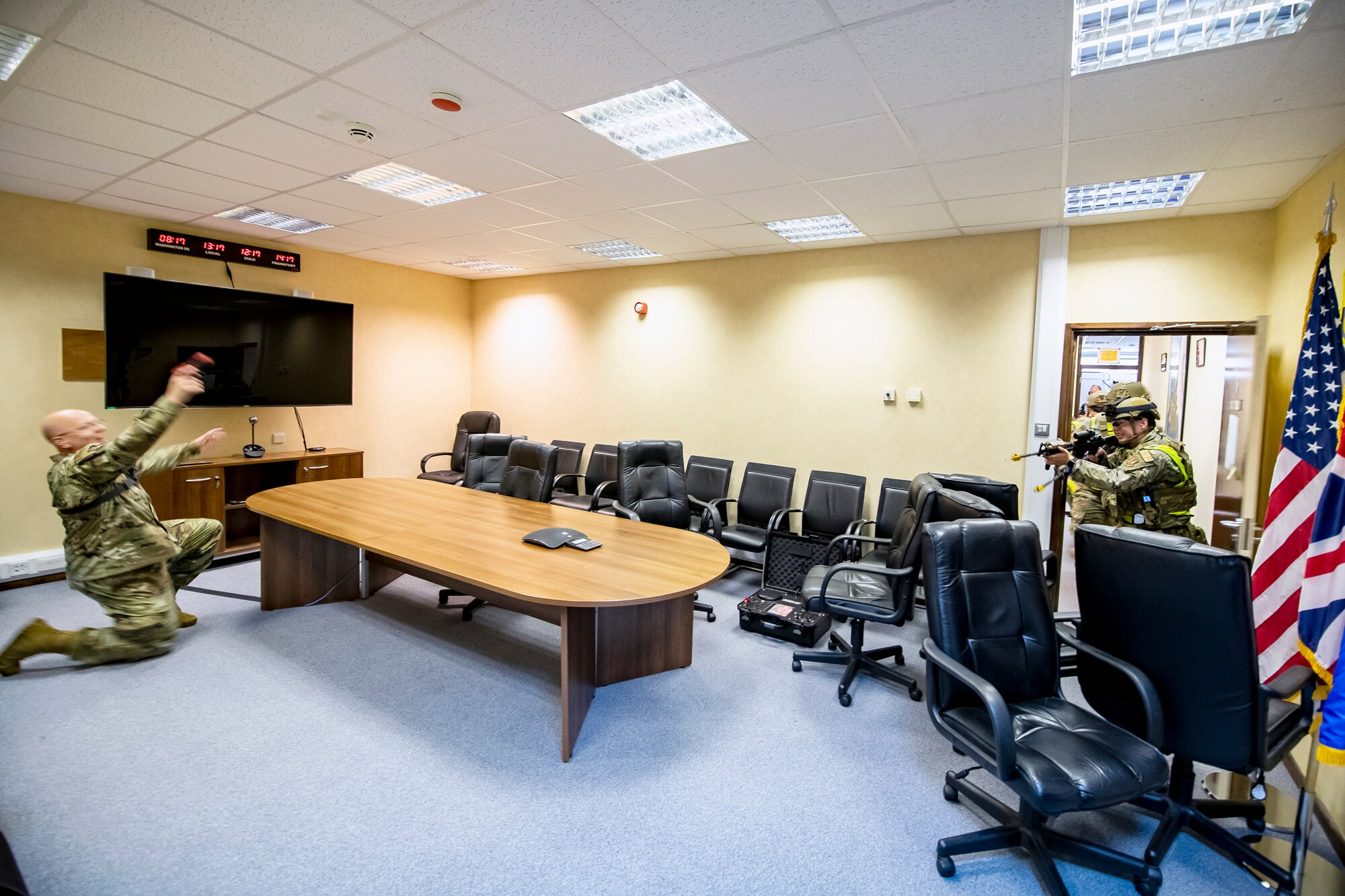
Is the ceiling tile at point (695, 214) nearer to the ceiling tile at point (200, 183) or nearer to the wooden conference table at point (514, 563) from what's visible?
the wooden conference table at point (514, 563)

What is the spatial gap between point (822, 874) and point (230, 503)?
5523 millimetres

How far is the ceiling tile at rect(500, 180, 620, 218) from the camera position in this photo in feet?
12.5

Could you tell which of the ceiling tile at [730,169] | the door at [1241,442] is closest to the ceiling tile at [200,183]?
the ceiling tile at [730,169]

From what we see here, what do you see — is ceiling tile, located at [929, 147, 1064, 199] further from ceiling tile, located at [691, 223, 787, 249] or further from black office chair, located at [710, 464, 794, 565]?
black office chair, located at [710, 464, 794, 565]

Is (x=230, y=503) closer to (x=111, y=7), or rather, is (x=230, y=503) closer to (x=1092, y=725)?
(x=111, y=7)

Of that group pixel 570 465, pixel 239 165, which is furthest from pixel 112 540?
pixel 570 465

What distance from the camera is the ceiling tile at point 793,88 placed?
7.22 feet

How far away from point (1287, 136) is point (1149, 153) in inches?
19.7

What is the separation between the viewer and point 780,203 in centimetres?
396

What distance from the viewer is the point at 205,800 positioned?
220 centimetres

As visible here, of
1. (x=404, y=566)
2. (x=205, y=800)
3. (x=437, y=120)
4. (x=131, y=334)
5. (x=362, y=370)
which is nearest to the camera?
(x=205, y=800)

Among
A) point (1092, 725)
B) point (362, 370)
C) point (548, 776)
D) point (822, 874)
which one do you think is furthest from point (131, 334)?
point (1092, 725)

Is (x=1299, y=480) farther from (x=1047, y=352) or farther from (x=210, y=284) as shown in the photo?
(x=210, y=284)

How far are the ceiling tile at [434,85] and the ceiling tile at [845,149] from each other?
1258mm
